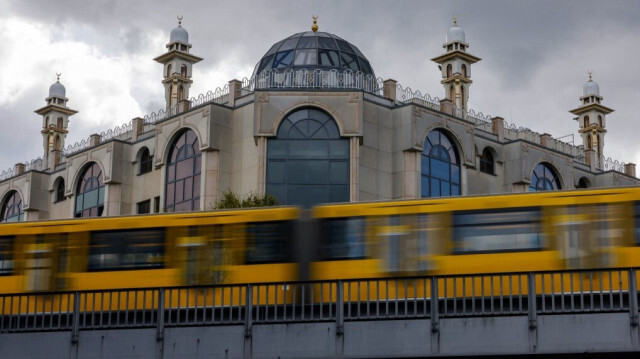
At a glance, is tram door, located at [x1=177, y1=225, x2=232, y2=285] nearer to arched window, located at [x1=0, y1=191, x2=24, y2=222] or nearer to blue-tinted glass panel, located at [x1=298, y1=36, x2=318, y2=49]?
blue-tinted glass panel, located at [x1=298, y1=36, x2=318, y2=49]

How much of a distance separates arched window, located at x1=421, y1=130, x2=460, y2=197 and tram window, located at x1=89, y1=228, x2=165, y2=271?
30.8 meters

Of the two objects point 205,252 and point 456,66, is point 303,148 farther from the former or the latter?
point 205,252

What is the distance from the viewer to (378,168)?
203 feet

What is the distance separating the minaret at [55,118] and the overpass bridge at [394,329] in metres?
60.4

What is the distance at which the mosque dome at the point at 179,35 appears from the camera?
252 feet

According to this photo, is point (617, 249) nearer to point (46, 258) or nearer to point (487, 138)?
point (46, 258)

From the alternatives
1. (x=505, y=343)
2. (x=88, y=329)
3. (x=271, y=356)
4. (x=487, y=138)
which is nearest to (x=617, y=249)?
(x=505, y=343)

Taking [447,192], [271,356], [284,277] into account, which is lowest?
[271,356]

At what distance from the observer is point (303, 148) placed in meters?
60.6

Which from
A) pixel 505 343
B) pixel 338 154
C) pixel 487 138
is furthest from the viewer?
pixel 487 138

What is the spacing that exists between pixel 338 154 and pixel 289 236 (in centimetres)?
2807

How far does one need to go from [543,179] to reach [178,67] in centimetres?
2394

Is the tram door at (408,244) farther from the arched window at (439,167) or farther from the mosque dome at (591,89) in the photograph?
the mosque dome at (591,89)

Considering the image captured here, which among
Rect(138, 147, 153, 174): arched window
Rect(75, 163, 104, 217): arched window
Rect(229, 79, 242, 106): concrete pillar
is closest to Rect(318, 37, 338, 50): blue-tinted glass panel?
Rect(229, 79, 242, 106): concrete pillar
